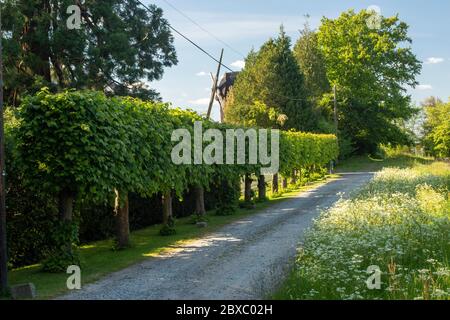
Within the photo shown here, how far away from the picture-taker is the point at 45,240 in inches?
531

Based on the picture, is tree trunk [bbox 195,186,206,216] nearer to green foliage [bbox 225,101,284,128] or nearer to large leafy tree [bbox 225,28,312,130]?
green foliage [bbox 225,101,284,128]

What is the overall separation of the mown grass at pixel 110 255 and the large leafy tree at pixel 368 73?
46.7m

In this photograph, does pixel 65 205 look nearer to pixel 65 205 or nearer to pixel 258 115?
pixel 65 205

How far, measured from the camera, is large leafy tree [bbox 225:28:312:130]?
53.3 m

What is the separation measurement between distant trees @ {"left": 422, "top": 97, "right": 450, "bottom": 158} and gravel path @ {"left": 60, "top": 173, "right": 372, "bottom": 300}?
202 feet

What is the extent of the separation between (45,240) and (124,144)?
3520mm

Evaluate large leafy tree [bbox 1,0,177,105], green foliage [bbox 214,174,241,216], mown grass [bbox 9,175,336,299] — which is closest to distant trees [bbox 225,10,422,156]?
large leafy tree [bbox 1,0,177,105]

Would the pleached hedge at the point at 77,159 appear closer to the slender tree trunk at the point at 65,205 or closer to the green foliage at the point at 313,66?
the slender tree trunk at the point at 65,205

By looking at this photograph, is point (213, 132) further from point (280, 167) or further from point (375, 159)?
point (375, 159)

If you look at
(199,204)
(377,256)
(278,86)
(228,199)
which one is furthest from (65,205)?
(278,86)

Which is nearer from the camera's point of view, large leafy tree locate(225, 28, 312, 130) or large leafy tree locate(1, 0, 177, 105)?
large leafy tree locate(1, 0, 177, 105)

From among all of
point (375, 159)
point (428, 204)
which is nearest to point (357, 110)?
point (375, 159)

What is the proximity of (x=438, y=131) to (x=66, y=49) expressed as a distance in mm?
60418

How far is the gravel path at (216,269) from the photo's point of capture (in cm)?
935
